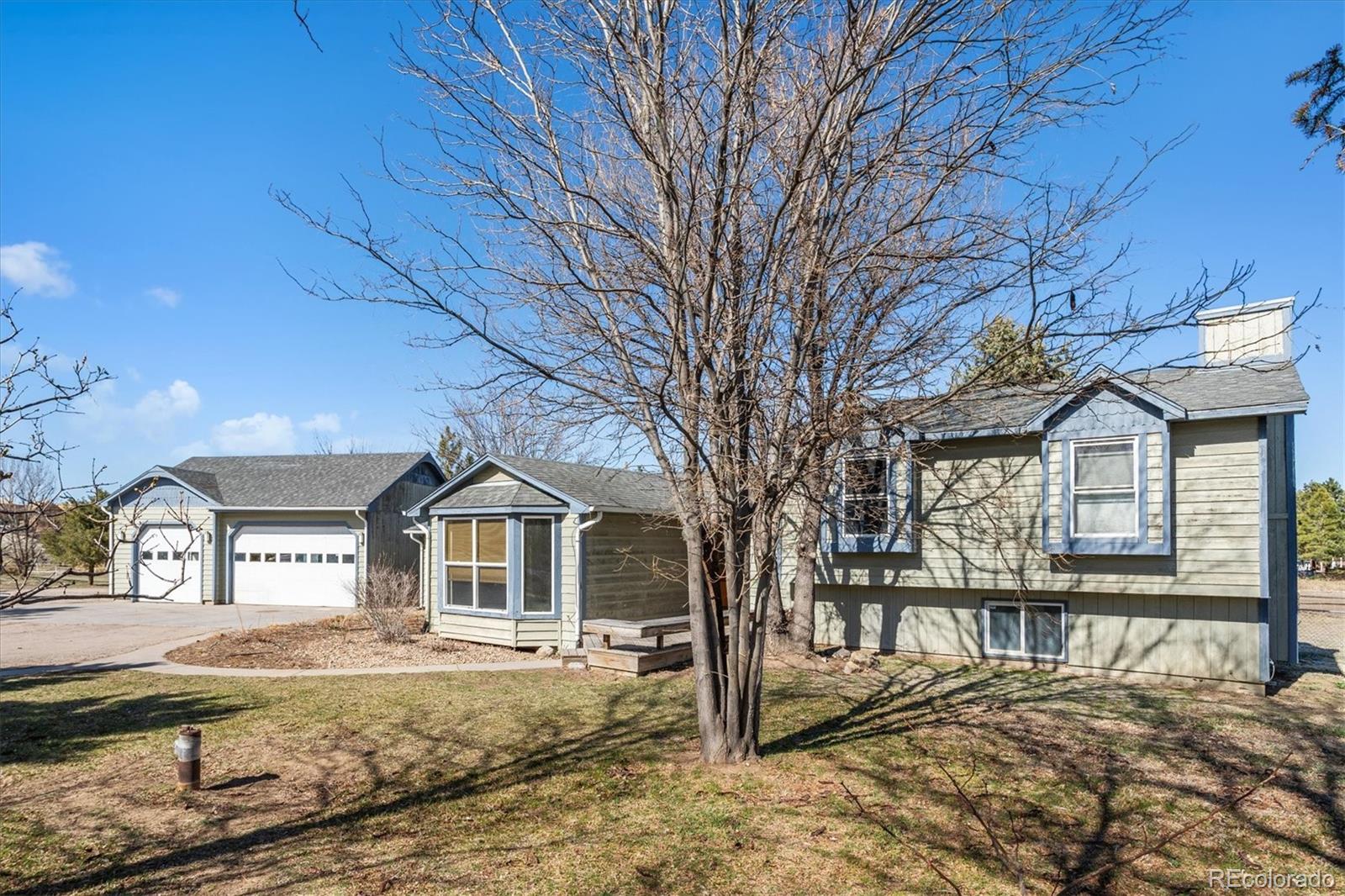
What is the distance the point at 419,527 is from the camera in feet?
52.5

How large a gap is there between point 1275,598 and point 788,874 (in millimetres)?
11060

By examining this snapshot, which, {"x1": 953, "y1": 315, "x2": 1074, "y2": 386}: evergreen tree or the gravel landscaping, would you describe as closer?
{"x1": 953, "y1": 315, "x2": 1074, "y2": 386}: evergreen tree

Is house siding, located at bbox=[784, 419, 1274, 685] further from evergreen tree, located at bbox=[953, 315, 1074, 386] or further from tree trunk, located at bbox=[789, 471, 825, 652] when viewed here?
evergreen tree, located at bbox=[953, 315, 1074, 386]

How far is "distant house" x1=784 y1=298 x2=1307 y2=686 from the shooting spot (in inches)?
409

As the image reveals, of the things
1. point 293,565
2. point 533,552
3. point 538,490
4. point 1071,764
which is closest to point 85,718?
point 533,552

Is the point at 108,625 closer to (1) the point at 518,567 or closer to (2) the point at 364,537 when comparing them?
(2) the point at 364,537

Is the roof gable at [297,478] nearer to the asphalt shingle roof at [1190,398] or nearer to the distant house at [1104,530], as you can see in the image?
the distant house at [1104,530]

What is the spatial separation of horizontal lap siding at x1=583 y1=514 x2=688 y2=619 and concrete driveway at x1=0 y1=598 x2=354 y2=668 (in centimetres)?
737

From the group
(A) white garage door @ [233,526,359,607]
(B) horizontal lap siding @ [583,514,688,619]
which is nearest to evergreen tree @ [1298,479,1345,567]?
(B) horizontal lap siding @ [583,514,688,619]

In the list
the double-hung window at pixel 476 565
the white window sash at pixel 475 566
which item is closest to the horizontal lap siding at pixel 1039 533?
the white window sash at pixel 475 566

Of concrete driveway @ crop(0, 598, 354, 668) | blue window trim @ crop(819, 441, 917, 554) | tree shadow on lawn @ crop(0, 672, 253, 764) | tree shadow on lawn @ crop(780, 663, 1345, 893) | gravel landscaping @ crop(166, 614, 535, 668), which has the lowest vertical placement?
concrete driveway @ crop(0, 598, 354, 668)

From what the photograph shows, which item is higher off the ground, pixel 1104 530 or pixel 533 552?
pixel 1104 530

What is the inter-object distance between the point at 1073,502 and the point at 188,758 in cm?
1074

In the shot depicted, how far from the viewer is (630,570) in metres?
15.1
